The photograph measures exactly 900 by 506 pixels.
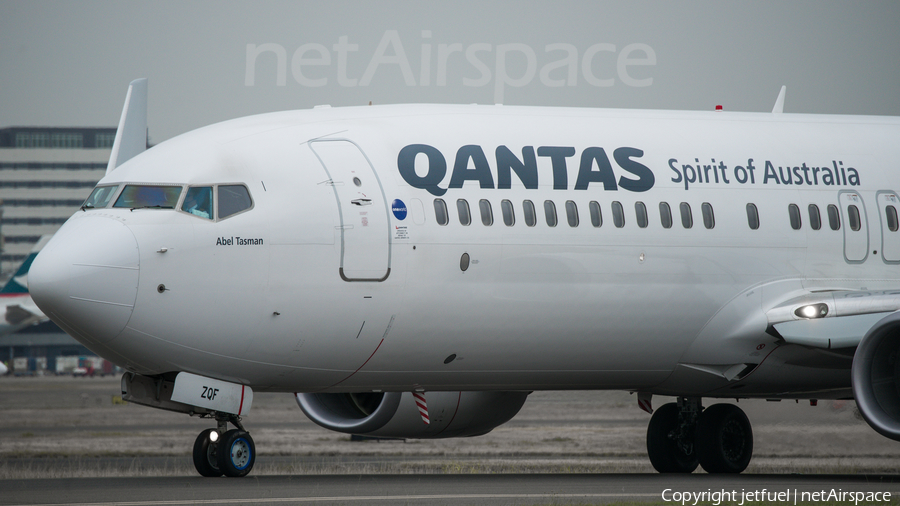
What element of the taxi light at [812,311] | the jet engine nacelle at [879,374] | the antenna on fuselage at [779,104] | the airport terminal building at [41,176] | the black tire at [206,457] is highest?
the airport terminal building at [41,176]

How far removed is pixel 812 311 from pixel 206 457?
798 centimetres

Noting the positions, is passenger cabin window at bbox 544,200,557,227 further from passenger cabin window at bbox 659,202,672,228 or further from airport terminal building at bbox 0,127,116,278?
airport terminal building at bbox 0,127,116,278

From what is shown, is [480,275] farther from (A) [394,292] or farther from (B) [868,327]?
(B) [868,327]

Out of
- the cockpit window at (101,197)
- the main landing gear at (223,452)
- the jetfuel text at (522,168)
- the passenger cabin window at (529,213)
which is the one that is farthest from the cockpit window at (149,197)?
the passenger cabin window at (529,213)

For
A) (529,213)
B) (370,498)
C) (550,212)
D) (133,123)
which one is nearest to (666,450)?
(550,212)

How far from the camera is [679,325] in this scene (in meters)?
16.1

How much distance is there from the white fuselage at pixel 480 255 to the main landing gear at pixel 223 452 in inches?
27.0

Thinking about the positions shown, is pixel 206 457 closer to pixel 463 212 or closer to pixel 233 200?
pixel 233 200

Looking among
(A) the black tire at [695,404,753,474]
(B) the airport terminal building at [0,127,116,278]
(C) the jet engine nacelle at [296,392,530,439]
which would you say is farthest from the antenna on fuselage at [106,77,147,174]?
(B) the airport terminal building at [0,127,116,278]

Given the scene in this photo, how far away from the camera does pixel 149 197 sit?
13844mm

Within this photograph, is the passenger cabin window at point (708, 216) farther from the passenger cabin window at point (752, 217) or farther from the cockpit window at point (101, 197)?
the cockpit window at point (101, 197)

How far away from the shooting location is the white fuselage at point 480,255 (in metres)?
13.7

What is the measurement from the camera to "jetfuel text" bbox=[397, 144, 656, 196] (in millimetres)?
15039

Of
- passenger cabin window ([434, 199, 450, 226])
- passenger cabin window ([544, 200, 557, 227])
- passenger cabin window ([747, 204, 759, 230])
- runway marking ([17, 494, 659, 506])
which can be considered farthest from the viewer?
passenger cabin window ([747, 204, 759, 230])
